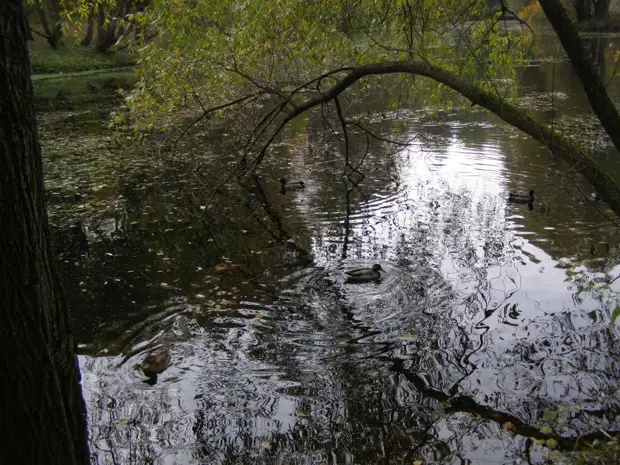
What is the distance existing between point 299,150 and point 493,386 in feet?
38.5

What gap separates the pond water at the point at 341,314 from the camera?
17.4 ft

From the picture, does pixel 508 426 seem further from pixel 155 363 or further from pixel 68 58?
pixel 68 58

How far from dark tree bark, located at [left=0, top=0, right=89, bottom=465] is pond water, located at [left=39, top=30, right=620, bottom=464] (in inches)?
102

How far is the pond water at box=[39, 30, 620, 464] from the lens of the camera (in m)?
5.29

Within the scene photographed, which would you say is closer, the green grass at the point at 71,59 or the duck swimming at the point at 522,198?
the duck swimming at the point at 522,198

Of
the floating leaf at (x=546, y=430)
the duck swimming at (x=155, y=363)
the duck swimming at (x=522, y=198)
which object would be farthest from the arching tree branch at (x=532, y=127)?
the duck swimming at (x=522, y=198)

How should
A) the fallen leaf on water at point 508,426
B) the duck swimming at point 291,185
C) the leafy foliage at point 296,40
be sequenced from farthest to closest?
the duck swimming at point 291,185
the leafy foliage at point 296,40
the fallen leaf on water at point 508,426

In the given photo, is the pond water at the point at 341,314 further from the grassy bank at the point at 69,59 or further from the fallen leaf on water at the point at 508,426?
the grassy bank at the point at 69,59

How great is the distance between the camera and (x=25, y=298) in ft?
8.34

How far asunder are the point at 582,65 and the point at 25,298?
453cm

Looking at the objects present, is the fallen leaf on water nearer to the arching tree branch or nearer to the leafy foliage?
the arching tree branch

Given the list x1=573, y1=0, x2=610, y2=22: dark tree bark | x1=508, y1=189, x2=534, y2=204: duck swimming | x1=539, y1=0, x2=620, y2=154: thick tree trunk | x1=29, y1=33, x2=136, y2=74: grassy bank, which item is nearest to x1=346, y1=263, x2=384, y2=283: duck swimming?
Answer: x1=539, y1=0, x2=620, y2=154: thick tree trunk

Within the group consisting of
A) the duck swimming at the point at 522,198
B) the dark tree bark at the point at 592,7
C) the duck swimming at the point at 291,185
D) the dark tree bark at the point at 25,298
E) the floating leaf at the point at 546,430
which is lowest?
the floating leaf at the point at 546,430

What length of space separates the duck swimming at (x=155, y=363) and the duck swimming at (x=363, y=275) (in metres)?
2.82
